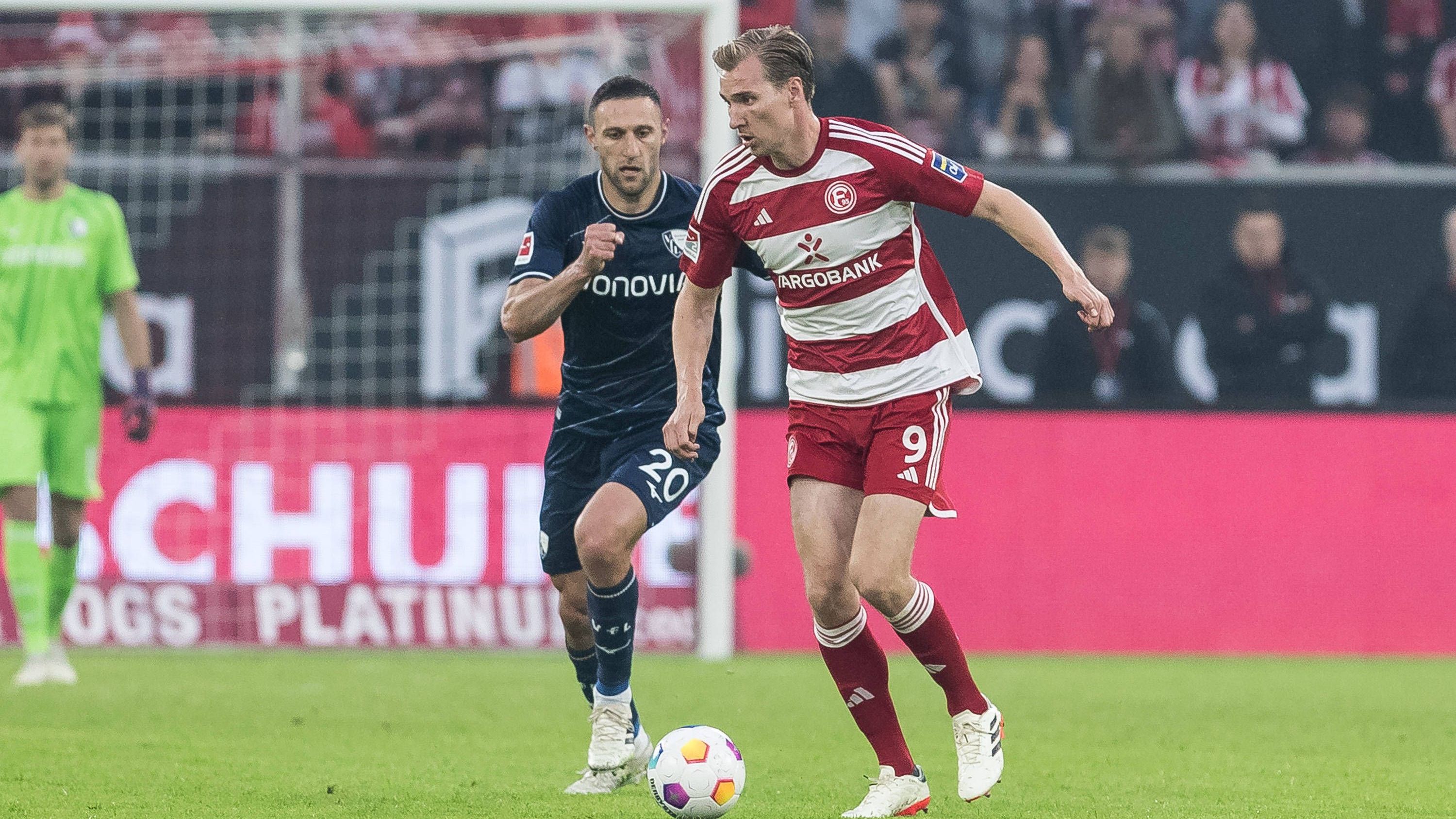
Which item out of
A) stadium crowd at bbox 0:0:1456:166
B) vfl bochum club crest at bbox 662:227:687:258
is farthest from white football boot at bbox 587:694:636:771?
stadium crowd at bbox 0:0:1456:166

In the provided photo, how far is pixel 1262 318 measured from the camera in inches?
426

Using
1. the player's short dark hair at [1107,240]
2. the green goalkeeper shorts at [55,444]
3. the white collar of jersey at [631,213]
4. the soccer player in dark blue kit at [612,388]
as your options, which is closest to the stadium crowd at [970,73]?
the player's short dark hair at [1107,240]

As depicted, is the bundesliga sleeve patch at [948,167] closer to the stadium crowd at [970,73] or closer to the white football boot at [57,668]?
the white football boot at [57,668]

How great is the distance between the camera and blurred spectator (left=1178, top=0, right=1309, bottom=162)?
12219 mm

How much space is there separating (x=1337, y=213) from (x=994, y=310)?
2079 mm

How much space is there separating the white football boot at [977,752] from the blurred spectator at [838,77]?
6.39 metres

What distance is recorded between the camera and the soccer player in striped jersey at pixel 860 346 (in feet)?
16.7

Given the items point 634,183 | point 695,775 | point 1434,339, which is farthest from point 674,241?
point 1434,339

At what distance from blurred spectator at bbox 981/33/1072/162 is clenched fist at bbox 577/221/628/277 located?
23.0ft

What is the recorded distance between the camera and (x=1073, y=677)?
9.36m

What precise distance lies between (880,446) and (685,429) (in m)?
0.56

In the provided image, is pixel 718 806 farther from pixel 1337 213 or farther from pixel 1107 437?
pixel 1337 213

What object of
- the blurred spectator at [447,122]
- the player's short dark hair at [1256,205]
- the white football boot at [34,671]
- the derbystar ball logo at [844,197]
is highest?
the blurred spectator at [447,122]

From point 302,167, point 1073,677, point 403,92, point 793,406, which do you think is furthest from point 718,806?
point 403,92
